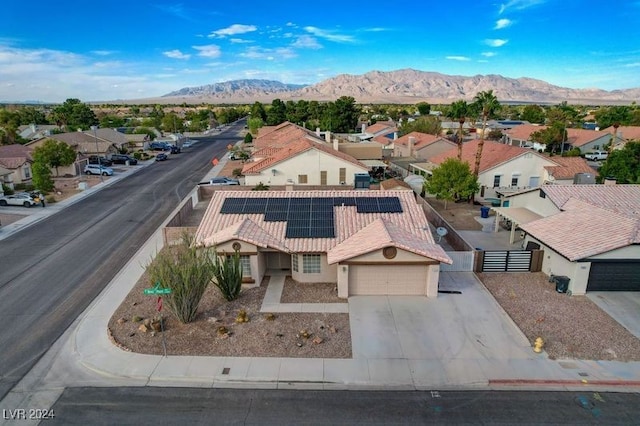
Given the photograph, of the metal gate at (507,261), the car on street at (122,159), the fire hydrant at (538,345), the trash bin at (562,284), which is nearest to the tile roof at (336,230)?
the metal gate at (507,261)

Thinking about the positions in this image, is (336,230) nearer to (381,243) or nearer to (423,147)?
(381,243)

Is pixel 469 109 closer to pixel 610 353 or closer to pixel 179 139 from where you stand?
pixel 610 353

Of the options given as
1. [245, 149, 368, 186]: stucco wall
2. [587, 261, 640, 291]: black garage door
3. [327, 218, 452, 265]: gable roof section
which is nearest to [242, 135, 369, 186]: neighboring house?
[245, 149, 368, 186]: stucco wall

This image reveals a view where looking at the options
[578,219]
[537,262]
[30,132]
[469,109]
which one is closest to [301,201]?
[537,262]

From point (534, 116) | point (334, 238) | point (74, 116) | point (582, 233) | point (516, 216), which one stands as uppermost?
point (74, 116)

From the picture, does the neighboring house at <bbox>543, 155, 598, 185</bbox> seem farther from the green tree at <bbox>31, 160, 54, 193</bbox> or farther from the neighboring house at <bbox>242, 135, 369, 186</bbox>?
the green tree at <bbox>31, 160, 54, 193</bbox>

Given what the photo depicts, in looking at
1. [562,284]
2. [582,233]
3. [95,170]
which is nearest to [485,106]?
[582,233]
